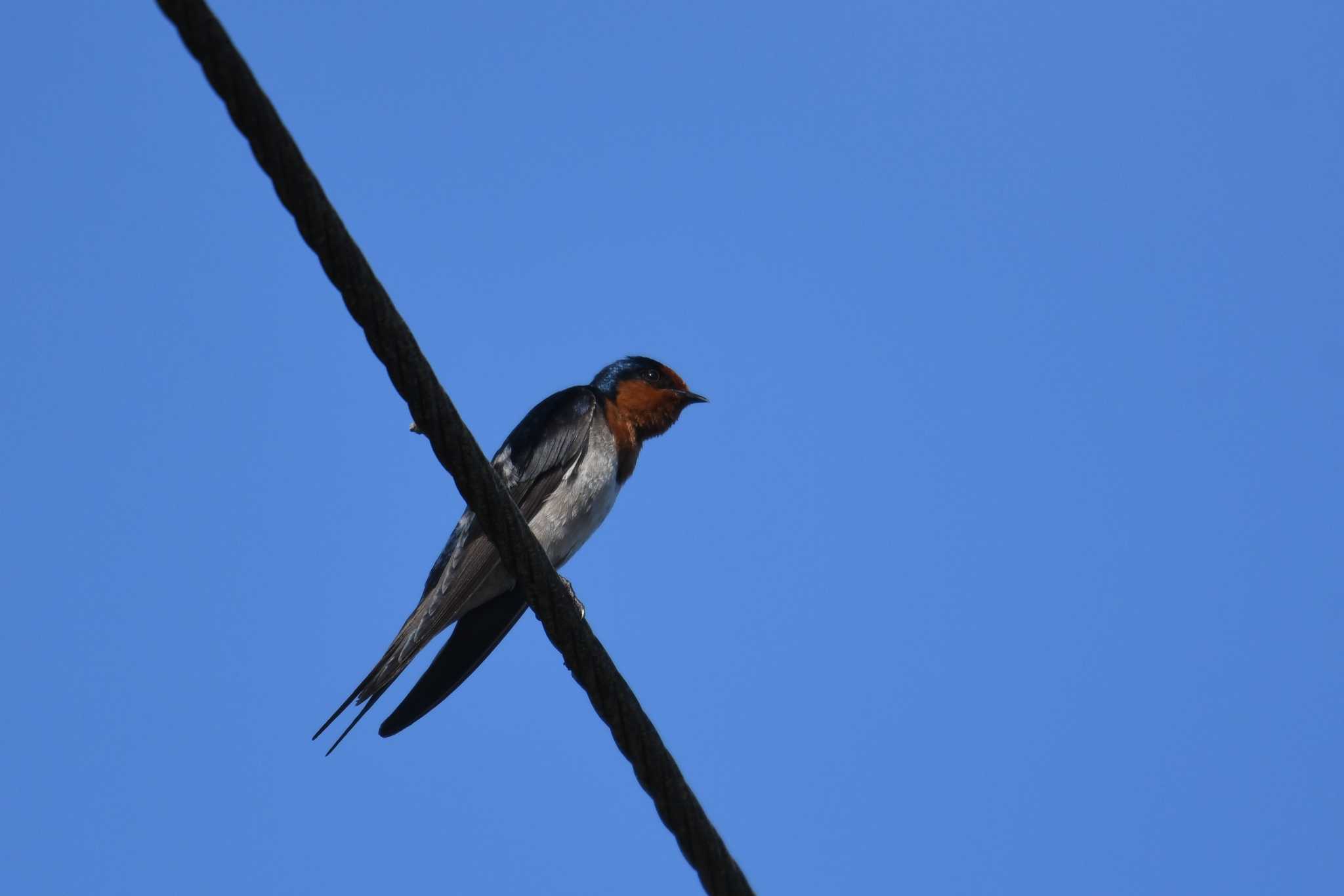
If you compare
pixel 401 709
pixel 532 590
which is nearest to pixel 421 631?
pixel 401 709

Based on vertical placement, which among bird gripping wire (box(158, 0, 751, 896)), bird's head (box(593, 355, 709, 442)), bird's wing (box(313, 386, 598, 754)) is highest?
bird's head (box(593, 355, 709, 442))

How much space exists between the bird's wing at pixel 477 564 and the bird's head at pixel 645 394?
29 cm

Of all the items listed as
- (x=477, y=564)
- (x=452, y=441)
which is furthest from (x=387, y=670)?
(x=452, y=441)

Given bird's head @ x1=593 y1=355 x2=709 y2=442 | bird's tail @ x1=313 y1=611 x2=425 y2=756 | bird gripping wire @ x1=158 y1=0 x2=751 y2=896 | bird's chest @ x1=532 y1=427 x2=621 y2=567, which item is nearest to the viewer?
bird gripping wire @ x1=158 y1=0 x2=751 y2=896

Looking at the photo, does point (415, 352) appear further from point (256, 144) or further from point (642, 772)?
point (642, 772)

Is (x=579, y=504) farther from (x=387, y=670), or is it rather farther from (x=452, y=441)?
(x=452, y=441)

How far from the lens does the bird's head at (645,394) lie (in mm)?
5988

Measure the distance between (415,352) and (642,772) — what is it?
1071 mm

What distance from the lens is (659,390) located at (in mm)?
6172

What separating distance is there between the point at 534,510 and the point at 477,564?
693 millimetres

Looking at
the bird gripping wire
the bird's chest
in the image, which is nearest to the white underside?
the bird's chest

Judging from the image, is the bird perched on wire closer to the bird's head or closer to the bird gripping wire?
the bird's head

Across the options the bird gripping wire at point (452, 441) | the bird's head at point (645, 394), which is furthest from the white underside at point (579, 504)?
the bird gripping wire at point (452, 441)

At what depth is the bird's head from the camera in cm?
599
